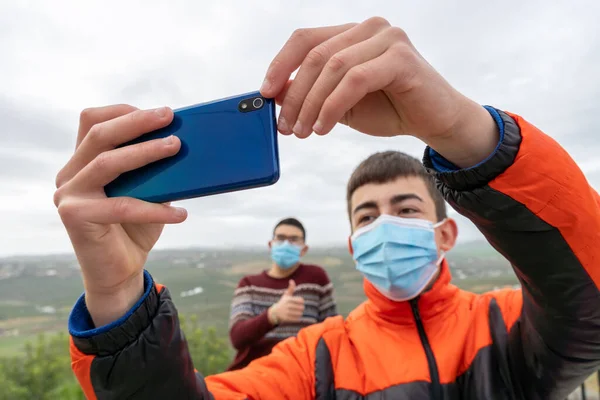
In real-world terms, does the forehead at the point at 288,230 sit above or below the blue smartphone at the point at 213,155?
below

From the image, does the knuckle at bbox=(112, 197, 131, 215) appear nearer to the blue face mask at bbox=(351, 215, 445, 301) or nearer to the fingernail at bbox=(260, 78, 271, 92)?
the fingernail at bbox=(260, 78, 271, 92)

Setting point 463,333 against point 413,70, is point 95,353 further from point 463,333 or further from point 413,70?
point 463,333

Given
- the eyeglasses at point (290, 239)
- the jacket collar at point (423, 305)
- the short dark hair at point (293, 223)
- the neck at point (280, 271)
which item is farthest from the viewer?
the short dark hair at point (293, 223)

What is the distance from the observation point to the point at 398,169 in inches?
72.6

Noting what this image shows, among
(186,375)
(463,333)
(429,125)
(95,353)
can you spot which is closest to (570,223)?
(429,125)

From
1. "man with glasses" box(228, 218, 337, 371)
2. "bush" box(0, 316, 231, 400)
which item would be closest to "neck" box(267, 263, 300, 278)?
"man with glasses" box(228, 218, 337, 371)

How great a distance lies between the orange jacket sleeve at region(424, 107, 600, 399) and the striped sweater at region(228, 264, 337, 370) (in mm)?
1946

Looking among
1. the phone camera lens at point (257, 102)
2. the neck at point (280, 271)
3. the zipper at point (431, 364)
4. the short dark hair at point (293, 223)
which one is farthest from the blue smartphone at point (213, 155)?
the short dark hair at point (293, 223)

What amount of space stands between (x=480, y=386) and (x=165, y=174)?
129 cm

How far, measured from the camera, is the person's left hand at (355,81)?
0.79 m

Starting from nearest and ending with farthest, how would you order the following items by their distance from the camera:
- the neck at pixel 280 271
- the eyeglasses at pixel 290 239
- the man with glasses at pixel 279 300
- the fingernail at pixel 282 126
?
1. the fingernail at pixel 282 126
2. the man with glasses at pixel 279 300
3. the neck at pixel 280 271
4. the eyeglasses at pixel 290 239

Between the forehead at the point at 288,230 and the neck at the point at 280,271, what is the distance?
35 cm

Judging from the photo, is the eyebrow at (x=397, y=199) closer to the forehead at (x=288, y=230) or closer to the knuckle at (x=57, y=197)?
the knuckle at (x=57, y=197)

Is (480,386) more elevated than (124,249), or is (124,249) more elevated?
(124,249)
